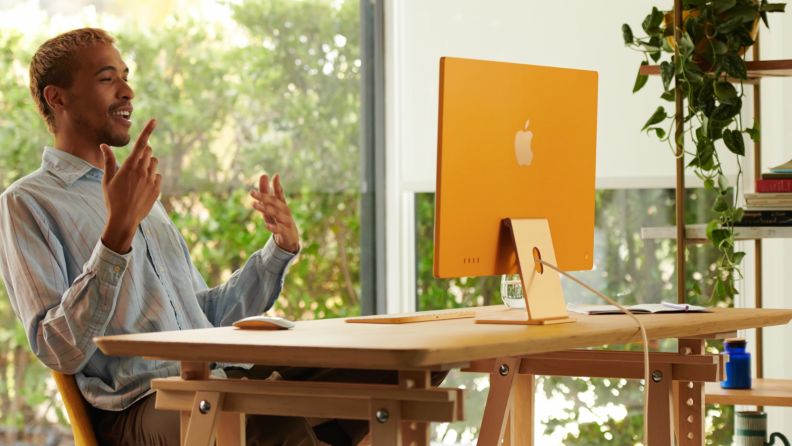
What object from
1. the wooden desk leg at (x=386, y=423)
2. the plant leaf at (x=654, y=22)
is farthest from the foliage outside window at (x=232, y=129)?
the wooden desk leg at (x=386, y=423)

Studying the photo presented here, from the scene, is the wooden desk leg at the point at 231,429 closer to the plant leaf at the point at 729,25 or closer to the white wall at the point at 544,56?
the plant leaf at the point at 729,25

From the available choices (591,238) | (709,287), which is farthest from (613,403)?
(591,238)

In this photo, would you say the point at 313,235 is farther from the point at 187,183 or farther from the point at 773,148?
the point at 773,148

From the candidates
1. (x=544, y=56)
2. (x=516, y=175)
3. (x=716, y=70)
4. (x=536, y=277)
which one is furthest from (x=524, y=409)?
(x=544, y=56)

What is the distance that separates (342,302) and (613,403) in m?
1.27

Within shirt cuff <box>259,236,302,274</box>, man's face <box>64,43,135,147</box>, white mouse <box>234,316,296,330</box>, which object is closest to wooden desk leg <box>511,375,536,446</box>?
shirt cuff <box>259,236,302,274</box>

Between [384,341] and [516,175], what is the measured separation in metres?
0.58

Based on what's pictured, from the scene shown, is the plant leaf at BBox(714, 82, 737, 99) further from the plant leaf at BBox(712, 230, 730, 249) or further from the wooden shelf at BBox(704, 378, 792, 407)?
the wooden shelf at BBox(704, 378, 792, 407)

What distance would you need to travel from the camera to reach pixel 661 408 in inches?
70.6

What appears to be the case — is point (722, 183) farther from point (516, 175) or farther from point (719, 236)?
point (516, 175)

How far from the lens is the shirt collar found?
200cm

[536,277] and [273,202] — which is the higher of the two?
[273,202]

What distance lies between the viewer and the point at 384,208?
4000 mm

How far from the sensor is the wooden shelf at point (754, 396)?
2549 millimetres
